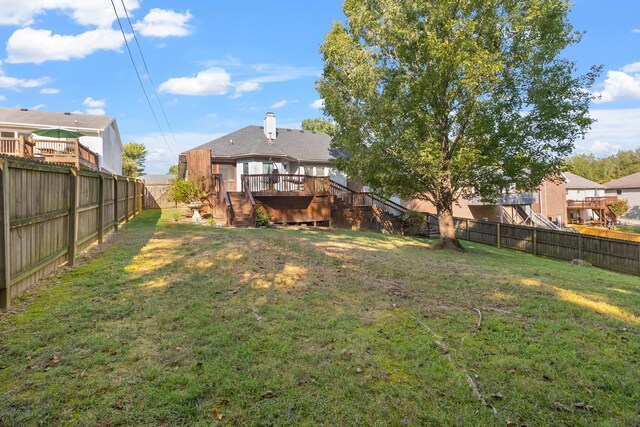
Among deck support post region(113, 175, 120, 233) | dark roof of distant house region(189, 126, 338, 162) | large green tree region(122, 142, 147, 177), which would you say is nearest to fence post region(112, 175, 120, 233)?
deck support post region(113, 175, 120, 233)

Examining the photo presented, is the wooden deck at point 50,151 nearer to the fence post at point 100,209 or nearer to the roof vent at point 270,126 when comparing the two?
the fence post at point 100,209

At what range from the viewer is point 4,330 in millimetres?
3438

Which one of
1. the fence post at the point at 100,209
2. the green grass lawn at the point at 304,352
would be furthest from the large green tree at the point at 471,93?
the fence post at the point at 100,209

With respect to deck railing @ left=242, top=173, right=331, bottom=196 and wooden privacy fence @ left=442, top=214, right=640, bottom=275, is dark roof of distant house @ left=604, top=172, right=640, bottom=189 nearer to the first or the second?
wooden privacy fence @ left=442, top=214, right=640, bottom=275

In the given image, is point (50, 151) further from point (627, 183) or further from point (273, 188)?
point (627, 183)

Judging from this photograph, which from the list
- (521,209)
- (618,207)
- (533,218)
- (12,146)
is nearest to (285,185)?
(12,146)

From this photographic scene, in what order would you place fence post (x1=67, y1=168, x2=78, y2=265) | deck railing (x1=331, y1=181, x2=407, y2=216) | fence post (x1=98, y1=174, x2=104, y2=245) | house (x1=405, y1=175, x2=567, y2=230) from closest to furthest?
fence post (x1=67, y1=168, x2=78, y2=265) → fence post (x1=98, y1=174, x2=104, y2=245) → deck railing (x1=331, y1=181, x2=407, y2=216) → house (x1=405, y1=175, x2=567, y2=230)

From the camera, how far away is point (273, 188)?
16.8m

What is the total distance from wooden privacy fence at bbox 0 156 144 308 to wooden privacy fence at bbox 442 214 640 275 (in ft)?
52.0

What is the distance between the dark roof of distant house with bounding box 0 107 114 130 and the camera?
68.0ft

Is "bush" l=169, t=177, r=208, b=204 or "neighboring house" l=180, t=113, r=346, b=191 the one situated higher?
"neighboring house" l=180, t=113, r=346, b=191

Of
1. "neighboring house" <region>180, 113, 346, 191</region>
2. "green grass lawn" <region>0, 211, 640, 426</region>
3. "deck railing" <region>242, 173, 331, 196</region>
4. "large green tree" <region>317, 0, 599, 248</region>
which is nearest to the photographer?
"green grass lawn" <region>0, 211, 640, 426</region>

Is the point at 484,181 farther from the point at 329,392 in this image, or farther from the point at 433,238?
the point at 329,392

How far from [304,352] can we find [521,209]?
3079 cm
